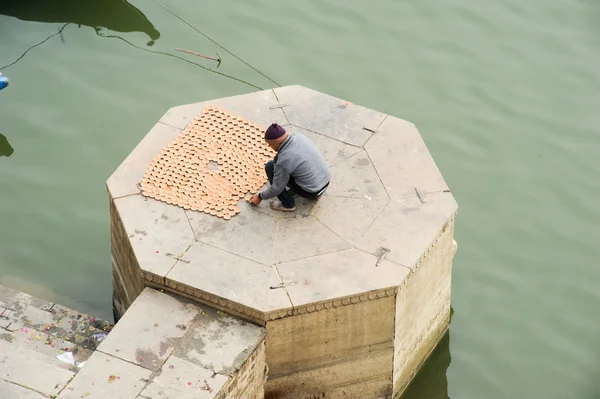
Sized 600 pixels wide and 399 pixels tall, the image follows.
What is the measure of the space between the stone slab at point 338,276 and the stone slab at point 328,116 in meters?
1.64

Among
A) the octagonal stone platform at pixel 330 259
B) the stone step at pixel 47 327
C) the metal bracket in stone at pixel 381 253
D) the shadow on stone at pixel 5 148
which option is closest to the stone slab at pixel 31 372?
the stone step at pixel 47 327

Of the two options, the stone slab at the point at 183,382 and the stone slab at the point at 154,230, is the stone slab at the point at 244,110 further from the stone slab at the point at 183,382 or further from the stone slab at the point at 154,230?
the stone slab at the point at 183,382

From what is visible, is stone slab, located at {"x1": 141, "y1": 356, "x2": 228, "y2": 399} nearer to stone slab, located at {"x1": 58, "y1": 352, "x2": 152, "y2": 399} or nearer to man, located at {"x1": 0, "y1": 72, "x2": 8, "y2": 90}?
stone slab, located at {"x1": 58, "y1": 352, "x2": 152, "y2": 399}

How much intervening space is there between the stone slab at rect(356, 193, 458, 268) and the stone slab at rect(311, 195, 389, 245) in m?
0.07

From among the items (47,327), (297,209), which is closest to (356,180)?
(297,209)

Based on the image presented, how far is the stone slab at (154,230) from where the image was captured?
8.91 meters

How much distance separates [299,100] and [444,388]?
10.9ft

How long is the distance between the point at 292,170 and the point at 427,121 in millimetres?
4262

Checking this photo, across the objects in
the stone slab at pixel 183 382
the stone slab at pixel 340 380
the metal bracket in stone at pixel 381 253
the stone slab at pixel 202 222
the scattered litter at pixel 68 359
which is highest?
the metal bracket in stone at pixel 381 253

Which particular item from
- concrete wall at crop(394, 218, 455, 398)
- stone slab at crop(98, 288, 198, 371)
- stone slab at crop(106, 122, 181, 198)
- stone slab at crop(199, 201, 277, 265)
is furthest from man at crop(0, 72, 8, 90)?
concrete wall at crop(394, 218, 455, 398)

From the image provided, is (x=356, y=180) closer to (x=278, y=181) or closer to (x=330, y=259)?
(x=278, y=181)

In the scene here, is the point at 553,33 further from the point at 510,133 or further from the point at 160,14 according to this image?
the point at 160,14

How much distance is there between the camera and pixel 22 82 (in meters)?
13.4

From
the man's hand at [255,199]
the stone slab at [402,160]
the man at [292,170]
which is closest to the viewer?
the man at [292,170]
